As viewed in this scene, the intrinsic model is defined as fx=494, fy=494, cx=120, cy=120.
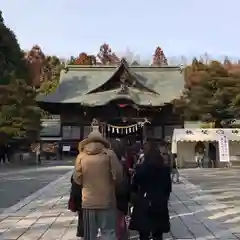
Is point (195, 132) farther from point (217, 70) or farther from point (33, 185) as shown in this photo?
point (33, 185)

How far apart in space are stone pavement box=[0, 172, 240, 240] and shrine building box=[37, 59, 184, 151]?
2231 centimetres

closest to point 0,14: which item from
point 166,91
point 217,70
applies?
point 166,91

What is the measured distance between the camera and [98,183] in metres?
5.36

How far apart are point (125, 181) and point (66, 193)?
31.9 ft

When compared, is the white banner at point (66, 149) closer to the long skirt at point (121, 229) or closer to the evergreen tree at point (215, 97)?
the evergreen tree at point (215, 97)

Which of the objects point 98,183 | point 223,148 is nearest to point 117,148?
point 98,183

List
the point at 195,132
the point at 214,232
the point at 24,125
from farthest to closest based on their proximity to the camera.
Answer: the point at 24,125 → the point at 195,132 → the point at 214,232

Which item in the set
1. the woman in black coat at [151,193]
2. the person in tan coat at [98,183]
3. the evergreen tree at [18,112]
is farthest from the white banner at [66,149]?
the person in tan coat at [98,183]

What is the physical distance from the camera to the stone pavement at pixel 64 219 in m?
8.12

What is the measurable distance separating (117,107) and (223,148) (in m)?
11.0

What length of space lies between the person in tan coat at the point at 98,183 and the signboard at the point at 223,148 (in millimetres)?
23747

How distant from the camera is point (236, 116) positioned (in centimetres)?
3366

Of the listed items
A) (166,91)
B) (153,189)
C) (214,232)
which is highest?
(166,91)

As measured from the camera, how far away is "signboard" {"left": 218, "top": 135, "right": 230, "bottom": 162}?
28438 millimetres
